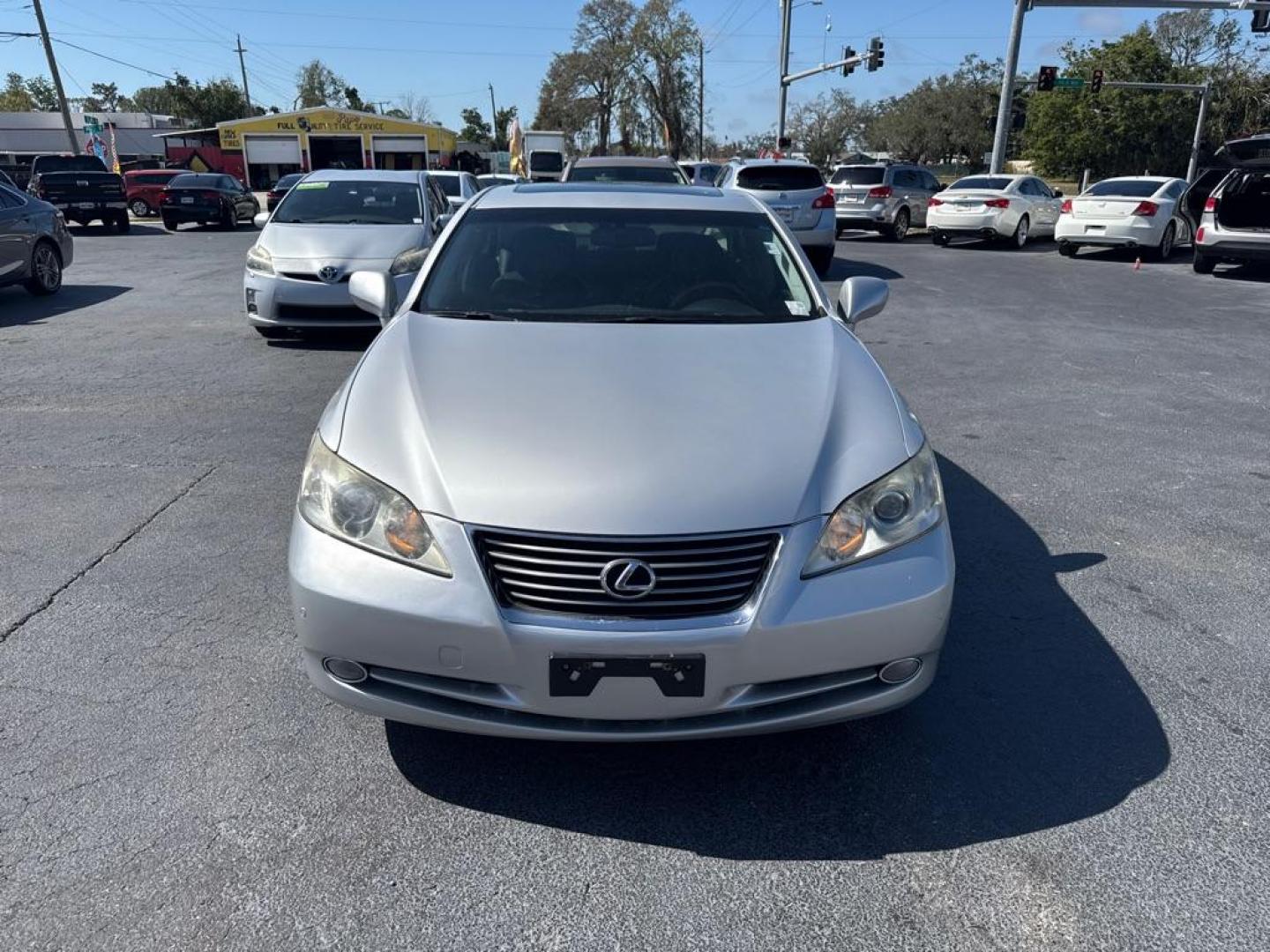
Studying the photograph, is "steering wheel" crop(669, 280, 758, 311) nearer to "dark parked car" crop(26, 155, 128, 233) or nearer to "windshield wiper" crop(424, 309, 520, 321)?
"windshield wiper" crop(424, 309, 520, 321)

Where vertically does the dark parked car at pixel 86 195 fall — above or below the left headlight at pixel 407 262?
below

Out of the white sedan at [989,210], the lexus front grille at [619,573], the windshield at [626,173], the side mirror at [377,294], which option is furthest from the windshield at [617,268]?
the white sedan at [989,210]

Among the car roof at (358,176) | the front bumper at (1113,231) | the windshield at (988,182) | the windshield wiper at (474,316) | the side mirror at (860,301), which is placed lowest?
the front bumper at (1113,231)

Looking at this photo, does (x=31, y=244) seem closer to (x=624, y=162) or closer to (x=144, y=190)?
(x=624, y=162)

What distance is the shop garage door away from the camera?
51188 millimetres

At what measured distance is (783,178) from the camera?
15.4 meters

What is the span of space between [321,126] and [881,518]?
5625 centimetres

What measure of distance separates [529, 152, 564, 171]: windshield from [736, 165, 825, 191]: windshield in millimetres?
26529

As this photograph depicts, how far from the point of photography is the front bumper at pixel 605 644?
7.73 ft

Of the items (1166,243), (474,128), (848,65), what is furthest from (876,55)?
(474,128)

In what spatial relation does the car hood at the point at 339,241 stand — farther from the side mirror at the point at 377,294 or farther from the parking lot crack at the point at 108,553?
the side mirror at the point at 377,294

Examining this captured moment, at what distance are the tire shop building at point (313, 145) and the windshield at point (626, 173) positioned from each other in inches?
1601

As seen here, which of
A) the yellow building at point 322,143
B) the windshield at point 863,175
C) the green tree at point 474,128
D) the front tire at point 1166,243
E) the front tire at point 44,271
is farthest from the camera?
the green tree at point 474,128

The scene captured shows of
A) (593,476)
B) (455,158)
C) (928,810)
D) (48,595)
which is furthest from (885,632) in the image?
(455,158)
